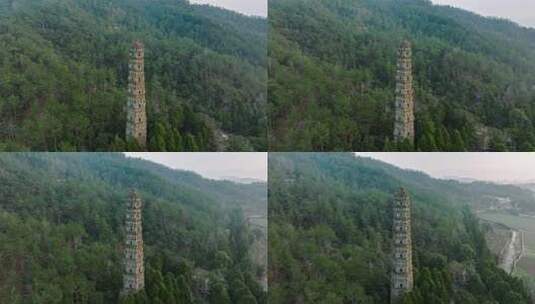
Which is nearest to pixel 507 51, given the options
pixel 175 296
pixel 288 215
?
pixel 288 215

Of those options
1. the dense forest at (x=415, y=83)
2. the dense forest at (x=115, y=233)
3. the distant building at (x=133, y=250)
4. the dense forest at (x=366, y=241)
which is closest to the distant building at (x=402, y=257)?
the dense forest at (x=366, y=241)

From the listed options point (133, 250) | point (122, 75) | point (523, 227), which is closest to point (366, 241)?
point (523, 227)

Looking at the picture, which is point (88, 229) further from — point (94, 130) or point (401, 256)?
point (401, 256)

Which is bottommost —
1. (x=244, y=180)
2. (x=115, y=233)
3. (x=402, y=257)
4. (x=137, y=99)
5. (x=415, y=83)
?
(x=402, y=257)

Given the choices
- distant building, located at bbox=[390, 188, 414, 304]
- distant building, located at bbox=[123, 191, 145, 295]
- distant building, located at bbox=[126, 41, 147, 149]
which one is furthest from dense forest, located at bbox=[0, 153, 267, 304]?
distant building, located at bbox=[390, 188, 414, 304]

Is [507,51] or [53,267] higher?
Result: [507,51]

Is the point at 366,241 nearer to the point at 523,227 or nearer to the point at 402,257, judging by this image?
the point at 402,257

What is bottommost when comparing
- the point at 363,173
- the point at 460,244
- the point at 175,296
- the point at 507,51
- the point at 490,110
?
the point at 175,296
